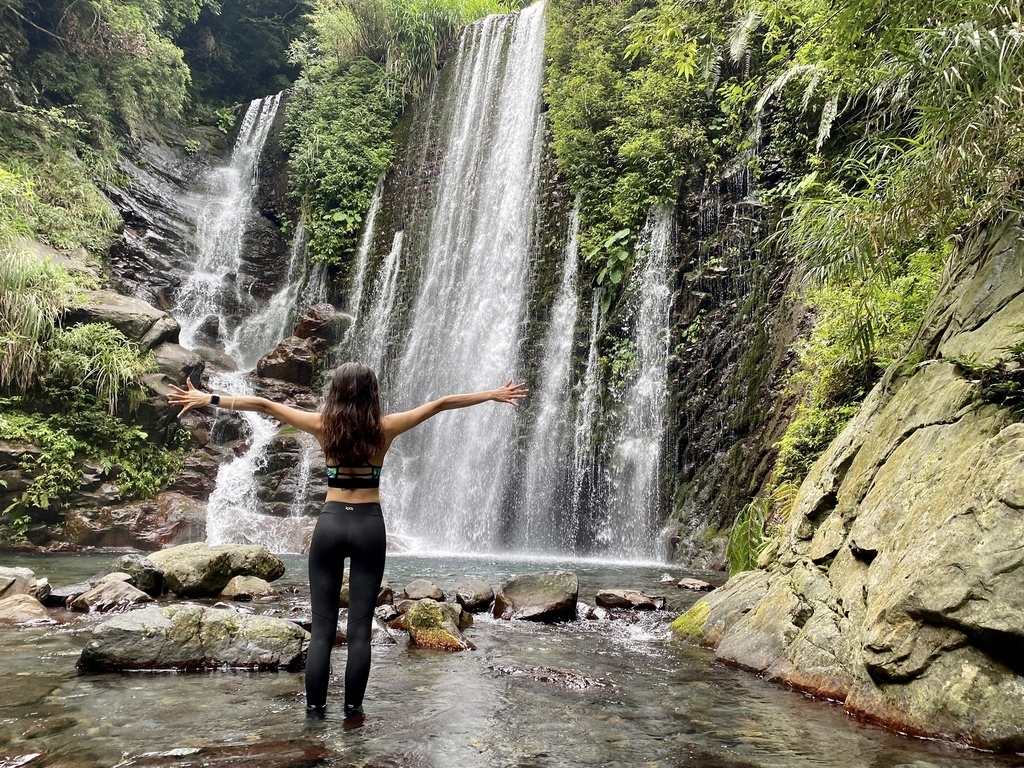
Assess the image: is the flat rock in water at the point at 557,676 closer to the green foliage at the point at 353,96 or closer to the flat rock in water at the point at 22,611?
the flat rock in water at the point at 22,611

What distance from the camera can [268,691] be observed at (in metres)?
3.81

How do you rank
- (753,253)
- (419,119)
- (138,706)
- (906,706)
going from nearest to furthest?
(906,706) < (138,706) < (753,253) < (419,119)

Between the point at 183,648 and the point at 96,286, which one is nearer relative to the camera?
the point at 183,648

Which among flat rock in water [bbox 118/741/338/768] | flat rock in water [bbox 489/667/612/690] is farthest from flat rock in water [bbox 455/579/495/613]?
flat rock in water [bbox 118/741/338/768]

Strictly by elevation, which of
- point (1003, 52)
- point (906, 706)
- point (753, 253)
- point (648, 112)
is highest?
point (648, 112)

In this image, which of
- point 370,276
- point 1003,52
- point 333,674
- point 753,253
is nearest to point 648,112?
point 753,253

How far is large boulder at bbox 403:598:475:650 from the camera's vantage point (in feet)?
17.0

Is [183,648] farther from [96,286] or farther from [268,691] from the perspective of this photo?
[96,286]

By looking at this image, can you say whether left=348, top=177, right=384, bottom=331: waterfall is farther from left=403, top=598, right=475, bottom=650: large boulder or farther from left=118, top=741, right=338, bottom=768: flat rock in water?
left=118, top=741, right=338, bottom=768: flat rock in water

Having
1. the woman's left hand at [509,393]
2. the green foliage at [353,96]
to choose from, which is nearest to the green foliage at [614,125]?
the green foliage at [353,96]

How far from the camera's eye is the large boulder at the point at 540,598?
21.3 feet

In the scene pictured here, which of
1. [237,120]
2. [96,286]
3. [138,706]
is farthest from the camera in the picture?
[237,120]

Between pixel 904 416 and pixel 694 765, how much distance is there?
3.04 m

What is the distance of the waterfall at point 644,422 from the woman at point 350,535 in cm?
935
